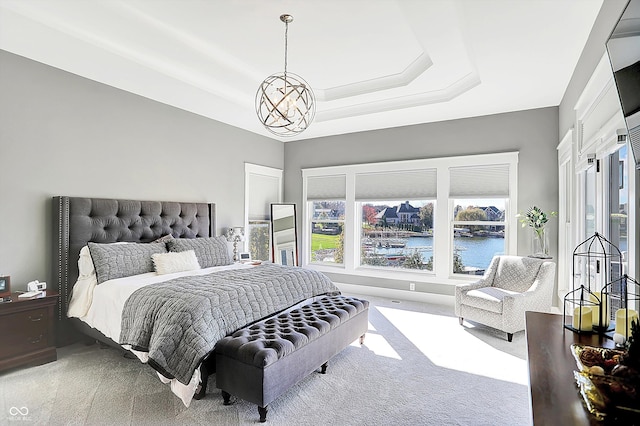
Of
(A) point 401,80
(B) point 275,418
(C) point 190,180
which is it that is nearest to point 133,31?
(C) point 190,180

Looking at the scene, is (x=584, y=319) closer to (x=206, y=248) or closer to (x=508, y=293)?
(x=508, y=293)

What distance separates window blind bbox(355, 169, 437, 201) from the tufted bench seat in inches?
112

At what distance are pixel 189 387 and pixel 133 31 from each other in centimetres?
287

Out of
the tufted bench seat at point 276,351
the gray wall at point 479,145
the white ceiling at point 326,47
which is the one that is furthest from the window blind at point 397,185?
the tufted bench seat at point 276,351

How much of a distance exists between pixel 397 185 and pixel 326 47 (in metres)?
2.82

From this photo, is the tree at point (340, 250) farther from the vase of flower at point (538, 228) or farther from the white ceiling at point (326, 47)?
the vase of flower at point (538, 228)

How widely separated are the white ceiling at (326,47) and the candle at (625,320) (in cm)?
208

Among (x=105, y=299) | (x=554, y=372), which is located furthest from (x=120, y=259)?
(x=554, y=372)

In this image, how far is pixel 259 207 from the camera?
20.2 feet

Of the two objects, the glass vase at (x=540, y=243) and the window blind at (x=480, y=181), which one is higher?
the window blind at (x=480, y=181)

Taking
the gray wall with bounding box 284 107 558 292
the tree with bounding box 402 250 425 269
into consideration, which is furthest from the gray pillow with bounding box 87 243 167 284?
the tree with bounding box 402 250 425 269

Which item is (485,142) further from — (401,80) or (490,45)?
(490,45)

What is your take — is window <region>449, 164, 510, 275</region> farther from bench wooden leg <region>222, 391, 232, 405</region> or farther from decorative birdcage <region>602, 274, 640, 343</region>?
bench wooden leg <region>222, 391, 232, 405</region>

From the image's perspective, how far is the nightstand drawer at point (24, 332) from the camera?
287cm
